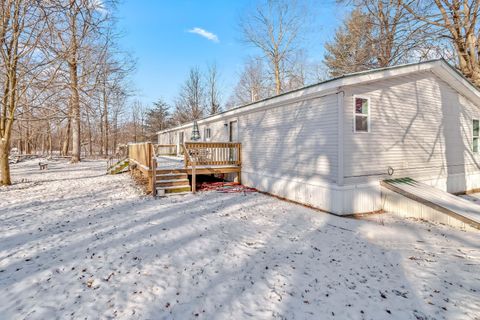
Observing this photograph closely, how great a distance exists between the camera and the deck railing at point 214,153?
9.30 meters

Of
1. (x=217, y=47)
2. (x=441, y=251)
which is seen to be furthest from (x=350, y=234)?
(x=217, y=47)

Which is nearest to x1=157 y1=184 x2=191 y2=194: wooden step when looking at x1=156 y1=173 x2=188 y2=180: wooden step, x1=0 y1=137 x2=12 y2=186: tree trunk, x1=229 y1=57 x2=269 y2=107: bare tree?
x1=156 y1=173 x2=188 y2=180: wooden step

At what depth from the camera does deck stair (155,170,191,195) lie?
830 cm

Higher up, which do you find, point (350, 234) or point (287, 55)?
point (287, 55)

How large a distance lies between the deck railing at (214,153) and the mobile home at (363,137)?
430 mm

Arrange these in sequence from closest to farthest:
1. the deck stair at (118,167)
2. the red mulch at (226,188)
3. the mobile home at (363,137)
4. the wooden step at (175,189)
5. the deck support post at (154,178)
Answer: the mobile home at (363,137) → the deck support post at (154,178) → the wooden step at (175,189) → the red mulch at (226,188) → the deck stair at (118,167)

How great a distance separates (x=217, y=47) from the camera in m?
24.8

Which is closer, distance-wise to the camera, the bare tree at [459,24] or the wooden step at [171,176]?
the wooden step at [171,176]

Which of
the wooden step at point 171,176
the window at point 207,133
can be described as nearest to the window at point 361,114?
the wooden step at point 171,176

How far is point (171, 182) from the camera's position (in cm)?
859

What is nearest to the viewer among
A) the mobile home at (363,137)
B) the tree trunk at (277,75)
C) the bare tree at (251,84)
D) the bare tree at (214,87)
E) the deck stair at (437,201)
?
the deck stair at (437,201)

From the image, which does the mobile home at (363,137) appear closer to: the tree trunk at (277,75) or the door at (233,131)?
the door at (233,131)

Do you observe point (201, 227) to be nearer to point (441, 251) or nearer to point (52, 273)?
point (52, 273)

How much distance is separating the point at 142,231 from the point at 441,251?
18.1ft
